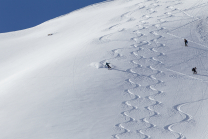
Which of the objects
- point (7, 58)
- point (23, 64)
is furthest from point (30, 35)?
point (23, 64)

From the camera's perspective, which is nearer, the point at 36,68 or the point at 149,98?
the point at 149,98

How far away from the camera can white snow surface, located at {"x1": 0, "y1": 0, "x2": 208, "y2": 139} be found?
19.2 meters

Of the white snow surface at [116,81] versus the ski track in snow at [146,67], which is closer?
the ski track in snow at [146,67]

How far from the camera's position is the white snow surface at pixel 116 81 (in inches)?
754

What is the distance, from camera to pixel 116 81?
2319 cm

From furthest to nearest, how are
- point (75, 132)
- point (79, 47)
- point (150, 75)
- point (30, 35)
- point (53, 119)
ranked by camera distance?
point (30, 35)
point (79, 47)
point (150, 75)
point (53, 119)
point (75, 132)

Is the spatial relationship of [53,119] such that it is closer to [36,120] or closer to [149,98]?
[36,120]

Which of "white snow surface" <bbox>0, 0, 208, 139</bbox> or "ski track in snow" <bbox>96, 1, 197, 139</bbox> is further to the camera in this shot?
"white snow surface" <bbox>0, 0, 208, 139</bbox>

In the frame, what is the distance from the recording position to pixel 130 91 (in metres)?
22.1

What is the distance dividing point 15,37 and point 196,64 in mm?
25998

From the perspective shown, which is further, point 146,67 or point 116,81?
point 146,67

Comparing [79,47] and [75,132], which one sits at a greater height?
[79,47]

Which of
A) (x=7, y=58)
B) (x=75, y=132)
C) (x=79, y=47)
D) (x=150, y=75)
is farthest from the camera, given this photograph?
(x=7, y=58)

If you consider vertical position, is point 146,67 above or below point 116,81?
above
